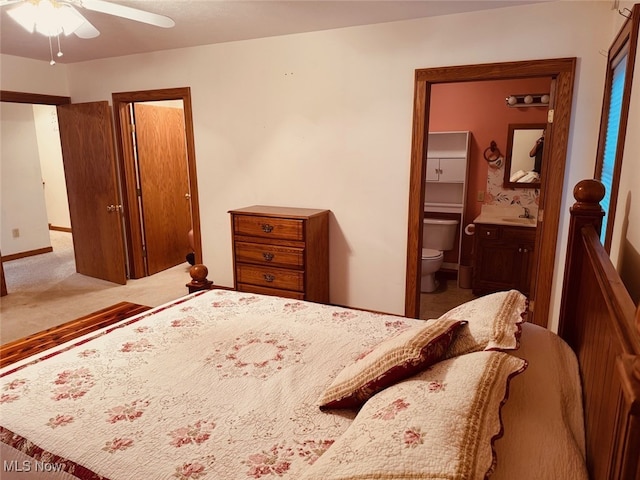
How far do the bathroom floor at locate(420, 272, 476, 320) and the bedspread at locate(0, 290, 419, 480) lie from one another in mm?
1912

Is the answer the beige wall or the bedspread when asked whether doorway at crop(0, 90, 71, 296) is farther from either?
the bedspread

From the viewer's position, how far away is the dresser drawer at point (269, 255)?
3.33 metres

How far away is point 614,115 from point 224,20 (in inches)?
98.9

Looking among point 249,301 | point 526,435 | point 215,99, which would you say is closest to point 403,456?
point 526,435

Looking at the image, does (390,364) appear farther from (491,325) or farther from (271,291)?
(271,291)

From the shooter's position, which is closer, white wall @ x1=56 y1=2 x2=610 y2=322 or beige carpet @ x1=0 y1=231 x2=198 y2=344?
white wall @ x1=56 y1=2 x2=610 y2=322

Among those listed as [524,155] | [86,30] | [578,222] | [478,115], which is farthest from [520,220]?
[86,30]

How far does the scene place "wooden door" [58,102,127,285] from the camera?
170 inches

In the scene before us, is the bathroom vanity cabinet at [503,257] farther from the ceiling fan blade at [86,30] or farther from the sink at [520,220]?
the ceiling fan blade at [86,30]

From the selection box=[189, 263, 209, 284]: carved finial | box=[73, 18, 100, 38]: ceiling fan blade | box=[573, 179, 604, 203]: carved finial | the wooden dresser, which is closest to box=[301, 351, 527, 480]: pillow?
box=[573, 179, 604, 203]: carved finial

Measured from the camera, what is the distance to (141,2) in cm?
267

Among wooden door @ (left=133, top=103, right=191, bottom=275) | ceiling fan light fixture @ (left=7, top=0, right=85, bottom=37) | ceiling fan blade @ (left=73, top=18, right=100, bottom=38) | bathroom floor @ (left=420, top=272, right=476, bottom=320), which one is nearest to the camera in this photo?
ceiling fan light fixture @ (left=7, top=0, right=85, bottom=37)

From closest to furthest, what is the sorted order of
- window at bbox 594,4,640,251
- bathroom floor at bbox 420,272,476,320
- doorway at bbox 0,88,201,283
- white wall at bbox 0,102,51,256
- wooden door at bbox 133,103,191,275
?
1. window at bbox 594,4,640,251
2. bathroom floor at bbox 420,272,476,320
3. doorway at bbox 0,88,201,283
4. wooden door at bbox 133,103,191,275
5. white wall at bbox 0,102,51,256

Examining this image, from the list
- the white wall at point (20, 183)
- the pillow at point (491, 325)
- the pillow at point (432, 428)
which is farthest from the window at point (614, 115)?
the white wall at point (20, 183)
